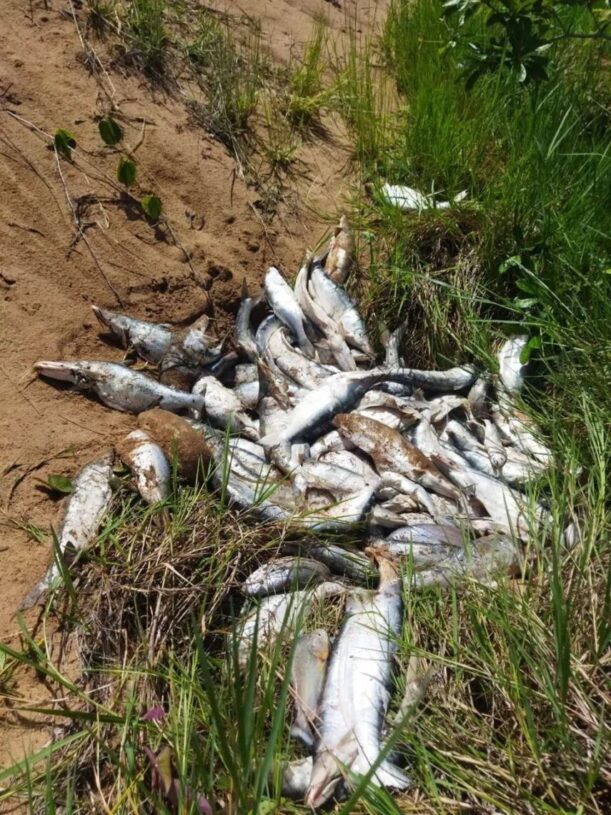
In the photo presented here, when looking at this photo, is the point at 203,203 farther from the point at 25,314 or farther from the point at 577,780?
the point at 577,780

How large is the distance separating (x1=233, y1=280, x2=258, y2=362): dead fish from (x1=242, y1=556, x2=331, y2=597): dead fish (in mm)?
1411

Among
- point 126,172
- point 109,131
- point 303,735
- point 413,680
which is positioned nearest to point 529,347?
point 413,680

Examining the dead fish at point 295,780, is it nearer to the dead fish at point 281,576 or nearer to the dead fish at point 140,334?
the dead fish at point 281,576

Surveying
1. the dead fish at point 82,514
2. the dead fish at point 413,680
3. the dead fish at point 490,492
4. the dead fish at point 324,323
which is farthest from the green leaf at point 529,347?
the dead fish at point 82,514

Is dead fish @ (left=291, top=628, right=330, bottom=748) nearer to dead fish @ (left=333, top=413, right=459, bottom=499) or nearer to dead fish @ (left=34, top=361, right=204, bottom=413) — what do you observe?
dead fish @ (left=333, top=413, right=459, bottom=499)

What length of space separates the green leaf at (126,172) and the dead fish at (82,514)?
1.90 meters

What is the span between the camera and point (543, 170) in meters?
3.89

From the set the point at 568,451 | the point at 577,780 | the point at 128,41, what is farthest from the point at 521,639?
the point at 128,41

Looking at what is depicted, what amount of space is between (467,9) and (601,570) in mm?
2538

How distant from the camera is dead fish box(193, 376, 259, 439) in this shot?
3561 millimetres

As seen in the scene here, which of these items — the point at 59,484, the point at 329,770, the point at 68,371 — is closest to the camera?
the point at 329,770

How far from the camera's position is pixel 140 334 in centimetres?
374

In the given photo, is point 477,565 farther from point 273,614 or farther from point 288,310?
point 288,310

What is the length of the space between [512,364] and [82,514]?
229cm
